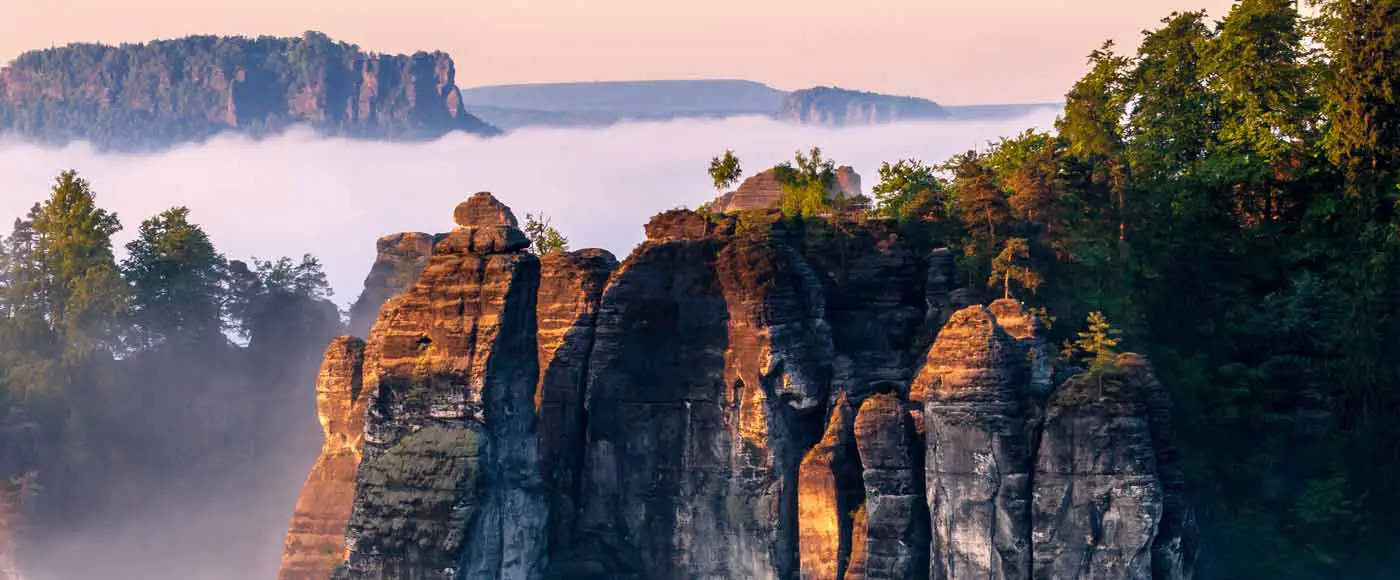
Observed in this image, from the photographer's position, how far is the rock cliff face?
63406mm

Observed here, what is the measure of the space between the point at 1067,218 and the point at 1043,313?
6.56m

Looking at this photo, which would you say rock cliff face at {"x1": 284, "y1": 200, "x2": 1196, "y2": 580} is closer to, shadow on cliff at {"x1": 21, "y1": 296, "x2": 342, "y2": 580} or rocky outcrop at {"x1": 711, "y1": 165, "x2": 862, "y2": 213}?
rocky outcrop at {"x1": 711, "y1": 165, "x2": 862, "y2": 213}

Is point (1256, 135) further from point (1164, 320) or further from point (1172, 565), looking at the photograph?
point (1172, 565)

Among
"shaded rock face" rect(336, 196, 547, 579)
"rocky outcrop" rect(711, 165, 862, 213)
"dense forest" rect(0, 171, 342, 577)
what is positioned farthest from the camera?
"dense forest" rect(0, 171, 342, 577)

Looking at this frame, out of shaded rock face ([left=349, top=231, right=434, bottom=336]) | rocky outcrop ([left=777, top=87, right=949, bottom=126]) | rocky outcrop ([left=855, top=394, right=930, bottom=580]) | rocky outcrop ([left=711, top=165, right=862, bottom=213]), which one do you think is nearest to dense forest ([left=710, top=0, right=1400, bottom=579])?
rocky outcrop ([left=711, top=165, right=862, bottom=213])

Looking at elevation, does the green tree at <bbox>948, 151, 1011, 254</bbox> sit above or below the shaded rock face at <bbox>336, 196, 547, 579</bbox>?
above

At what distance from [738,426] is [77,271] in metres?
45.0

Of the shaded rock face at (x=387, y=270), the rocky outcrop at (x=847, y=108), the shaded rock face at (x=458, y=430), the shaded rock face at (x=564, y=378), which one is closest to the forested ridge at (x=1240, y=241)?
the shaded rock face at (x=564, y=378)

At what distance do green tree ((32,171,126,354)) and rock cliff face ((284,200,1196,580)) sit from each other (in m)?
30.6

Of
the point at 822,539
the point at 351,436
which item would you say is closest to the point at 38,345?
the point at 351,436

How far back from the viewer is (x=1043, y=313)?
70.2 metres

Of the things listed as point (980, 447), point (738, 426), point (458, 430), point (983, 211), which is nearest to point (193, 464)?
point (458, 430)

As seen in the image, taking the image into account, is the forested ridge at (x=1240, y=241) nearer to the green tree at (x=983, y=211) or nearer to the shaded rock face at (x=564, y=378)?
the green tree at (x=983, y=211)

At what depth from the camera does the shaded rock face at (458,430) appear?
66.1 metres
